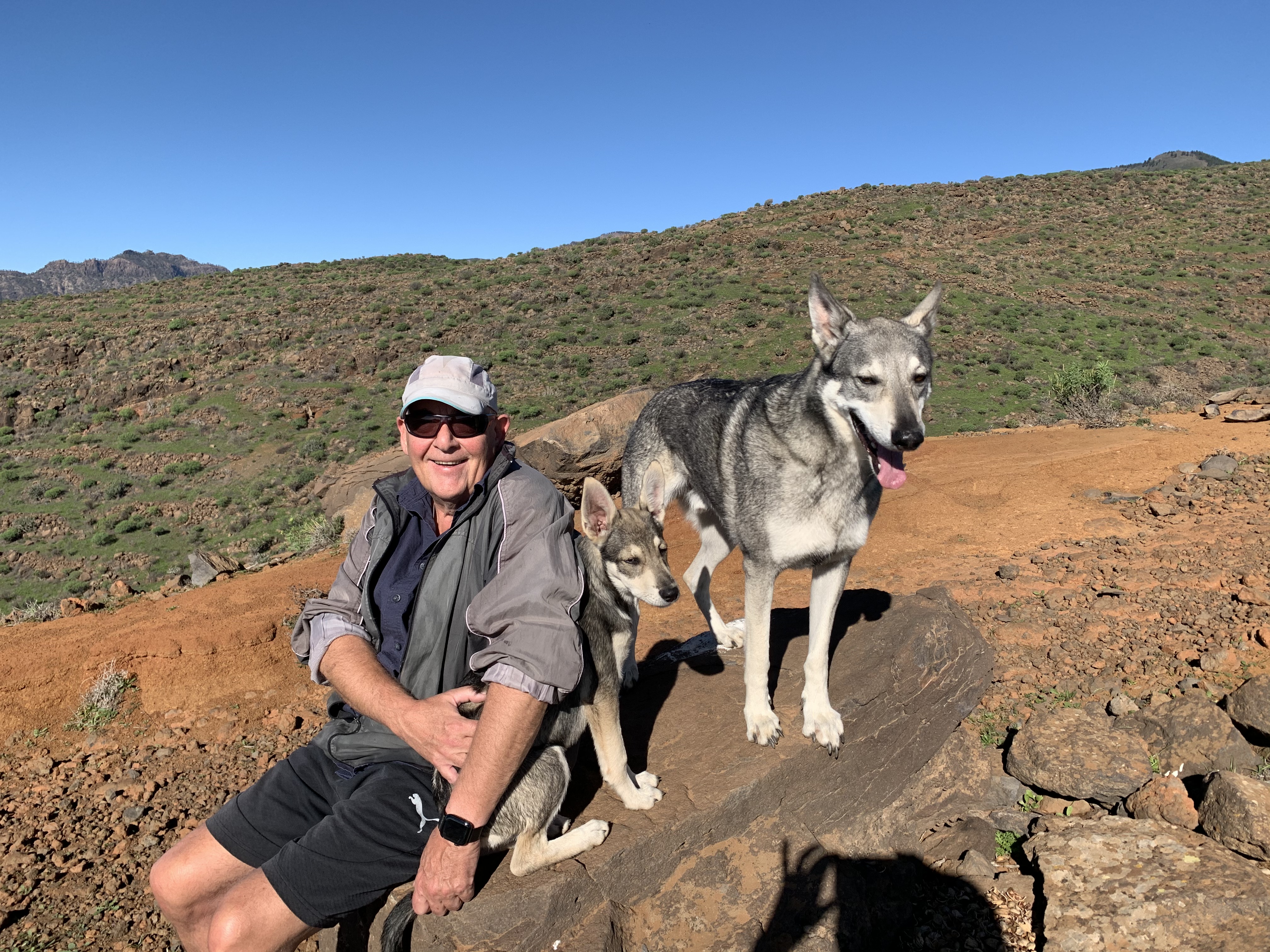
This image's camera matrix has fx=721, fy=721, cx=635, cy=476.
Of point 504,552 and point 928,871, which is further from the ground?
point 504,552

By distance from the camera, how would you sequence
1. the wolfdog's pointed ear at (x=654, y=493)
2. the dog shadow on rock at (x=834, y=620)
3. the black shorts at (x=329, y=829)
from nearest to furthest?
the black shorts at (x=329, y=829) → the wolfdog's pointed ear at (x=654, y=493) → the dog shadow on rock at (x=834, y=620)

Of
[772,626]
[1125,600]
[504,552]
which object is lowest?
[1125,600]

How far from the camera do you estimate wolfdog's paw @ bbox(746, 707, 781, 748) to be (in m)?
4.19

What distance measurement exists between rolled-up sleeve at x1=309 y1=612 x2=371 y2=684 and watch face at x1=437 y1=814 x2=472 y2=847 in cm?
90

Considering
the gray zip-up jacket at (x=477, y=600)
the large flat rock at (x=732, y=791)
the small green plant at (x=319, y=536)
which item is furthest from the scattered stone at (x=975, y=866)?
the small green plant at (x=319, y=536)

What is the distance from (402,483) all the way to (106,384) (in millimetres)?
37304

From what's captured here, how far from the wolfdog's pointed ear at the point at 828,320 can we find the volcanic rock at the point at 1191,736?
3.56 m

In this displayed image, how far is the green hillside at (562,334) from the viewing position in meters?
23.2

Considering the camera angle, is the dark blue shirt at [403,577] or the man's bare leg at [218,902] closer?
the man's bare leg at [218,902]

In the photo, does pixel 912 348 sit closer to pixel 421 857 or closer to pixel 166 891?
pixel 421 857

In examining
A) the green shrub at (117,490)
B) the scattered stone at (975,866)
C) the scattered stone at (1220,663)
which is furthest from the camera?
the green shrub at (117,490)

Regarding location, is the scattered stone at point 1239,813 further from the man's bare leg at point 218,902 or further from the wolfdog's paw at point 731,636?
the man's bare leg at point 218,902

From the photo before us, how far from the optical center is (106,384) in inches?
1287

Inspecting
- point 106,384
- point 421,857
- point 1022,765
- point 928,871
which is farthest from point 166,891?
point 106,384
